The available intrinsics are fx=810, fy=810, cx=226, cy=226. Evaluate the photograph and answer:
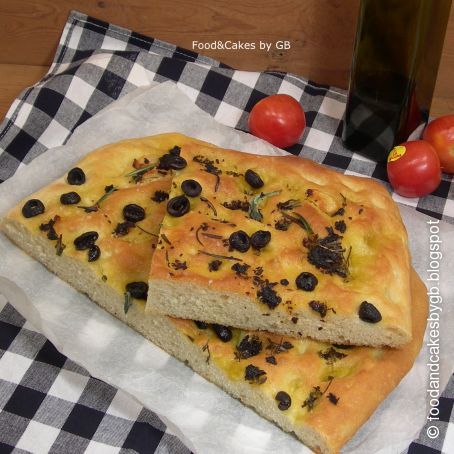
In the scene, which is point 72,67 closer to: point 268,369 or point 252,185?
point 252,185

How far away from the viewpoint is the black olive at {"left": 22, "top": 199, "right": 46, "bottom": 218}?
321 centimetres

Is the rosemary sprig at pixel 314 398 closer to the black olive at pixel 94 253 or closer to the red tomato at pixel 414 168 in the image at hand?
the black olive at pixel 94 253

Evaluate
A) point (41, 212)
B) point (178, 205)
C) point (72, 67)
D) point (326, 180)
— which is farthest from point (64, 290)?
point (72, 67)

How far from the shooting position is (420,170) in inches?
147

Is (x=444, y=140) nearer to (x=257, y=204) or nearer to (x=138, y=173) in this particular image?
(x=257, y=204)

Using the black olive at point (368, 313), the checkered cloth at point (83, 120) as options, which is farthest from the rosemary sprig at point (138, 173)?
the black olive at point (368, 313)

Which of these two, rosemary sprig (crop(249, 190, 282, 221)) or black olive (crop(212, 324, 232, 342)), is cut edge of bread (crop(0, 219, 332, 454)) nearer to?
black olive (crop(212, 324, 232, 342))

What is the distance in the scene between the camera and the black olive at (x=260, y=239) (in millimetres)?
2891

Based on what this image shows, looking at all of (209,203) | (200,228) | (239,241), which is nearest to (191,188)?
(209,203)

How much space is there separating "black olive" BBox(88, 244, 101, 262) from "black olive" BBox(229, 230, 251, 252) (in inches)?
20.9

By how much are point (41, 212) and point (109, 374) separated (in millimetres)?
733

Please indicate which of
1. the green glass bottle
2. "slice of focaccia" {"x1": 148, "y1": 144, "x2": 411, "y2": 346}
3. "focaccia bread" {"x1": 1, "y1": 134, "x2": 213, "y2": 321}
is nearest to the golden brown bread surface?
"focaccia bread" {"x1": 1, "y1": 134, "x2": 213, "y2": 321}

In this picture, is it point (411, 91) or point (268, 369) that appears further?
point (411, 91)

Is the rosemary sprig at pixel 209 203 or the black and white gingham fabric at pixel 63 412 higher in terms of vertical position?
the rosemary sprig at pixel 209 203
